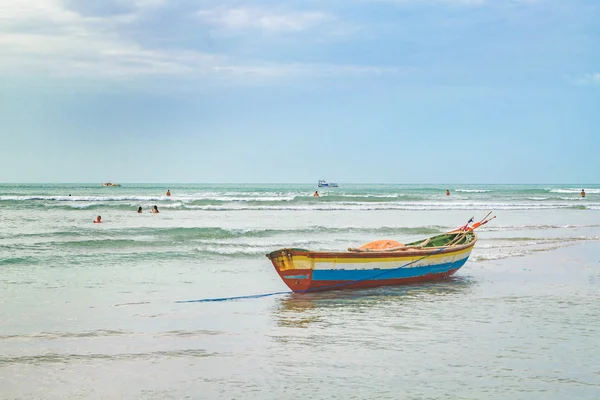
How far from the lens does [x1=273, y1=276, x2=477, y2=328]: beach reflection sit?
10.6m

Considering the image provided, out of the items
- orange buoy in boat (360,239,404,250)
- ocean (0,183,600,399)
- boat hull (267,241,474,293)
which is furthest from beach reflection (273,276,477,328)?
orange buoy in boat (360,239,404,250)

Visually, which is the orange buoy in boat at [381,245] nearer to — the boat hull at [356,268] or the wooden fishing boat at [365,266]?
the wooden fishing boat at [365,266]

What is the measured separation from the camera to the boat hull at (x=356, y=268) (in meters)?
12.4

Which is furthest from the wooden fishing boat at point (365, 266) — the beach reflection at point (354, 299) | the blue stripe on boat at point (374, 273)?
the beach reflection at point (354, 299)

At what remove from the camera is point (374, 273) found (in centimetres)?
1339

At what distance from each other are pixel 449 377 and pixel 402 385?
63 cm

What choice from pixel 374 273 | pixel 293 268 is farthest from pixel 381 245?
pixel 293 268

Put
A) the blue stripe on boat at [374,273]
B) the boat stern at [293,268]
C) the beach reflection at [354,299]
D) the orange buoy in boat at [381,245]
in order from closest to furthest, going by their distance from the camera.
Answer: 1. the beach reflection at [354,299]
2. the boat stern at [293,268]
3. the blue stripe on boat at [374,273]
4. the orange buoy in boat at [381,245]

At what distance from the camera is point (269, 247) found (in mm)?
20984

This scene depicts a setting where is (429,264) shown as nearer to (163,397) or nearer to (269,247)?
(269,247)

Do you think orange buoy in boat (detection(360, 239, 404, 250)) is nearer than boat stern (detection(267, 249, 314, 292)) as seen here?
No

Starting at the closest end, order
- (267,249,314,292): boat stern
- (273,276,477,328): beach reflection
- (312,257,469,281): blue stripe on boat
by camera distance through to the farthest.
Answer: (273,276,477,328): beach reflection, (267,249,314,292): boat stern, (312,257,469,281): blue stripe on boat

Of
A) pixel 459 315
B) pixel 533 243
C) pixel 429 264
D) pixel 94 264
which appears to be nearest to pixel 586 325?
pixel 459 315

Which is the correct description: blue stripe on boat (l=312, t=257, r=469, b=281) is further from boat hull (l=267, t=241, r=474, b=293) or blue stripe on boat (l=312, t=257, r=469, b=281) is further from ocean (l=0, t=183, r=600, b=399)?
ocean (l=0, t=183, r=600, b=399)
